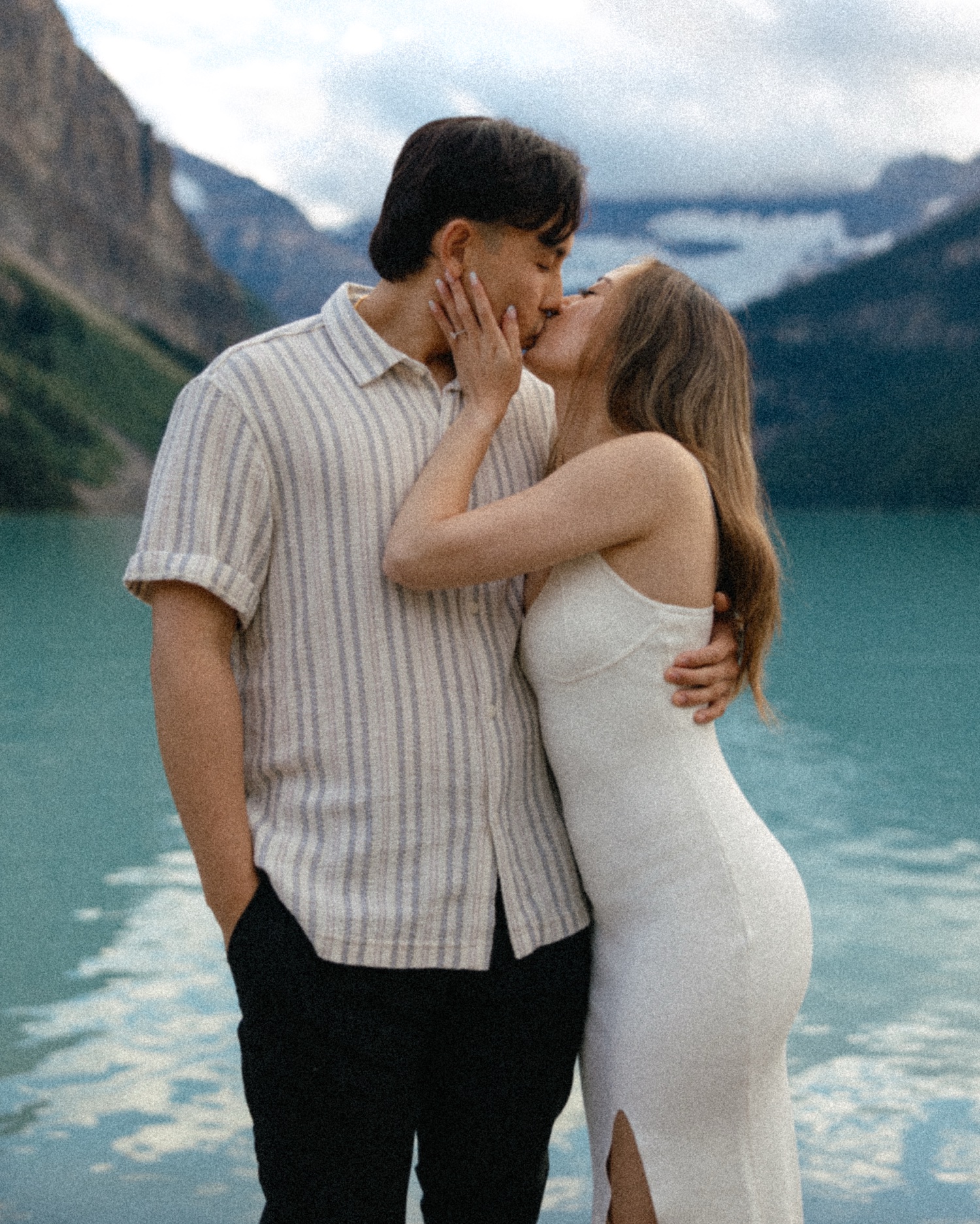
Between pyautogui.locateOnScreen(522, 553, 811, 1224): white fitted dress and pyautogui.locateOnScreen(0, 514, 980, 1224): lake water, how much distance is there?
1.48 metres

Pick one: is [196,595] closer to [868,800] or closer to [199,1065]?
[199,1065]

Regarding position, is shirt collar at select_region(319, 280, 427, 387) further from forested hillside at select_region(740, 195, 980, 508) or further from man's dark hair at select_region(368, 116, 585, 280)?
forested hillside at select_region(740, 195, 980, 508)

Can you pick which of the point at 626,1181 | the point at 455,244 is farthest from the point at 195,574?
the point at 626,1181

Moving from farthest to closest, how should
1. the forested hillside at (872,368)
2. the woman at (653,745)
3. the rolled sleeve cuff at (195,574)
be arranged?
the forested hillside at (872,368)
the woman at (653,745)
the rolled sleeve cuff at (195,574)

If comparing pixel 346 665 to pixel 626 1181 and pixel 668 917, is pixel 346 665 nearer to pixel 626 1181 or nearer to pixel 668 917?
pixel 668 917

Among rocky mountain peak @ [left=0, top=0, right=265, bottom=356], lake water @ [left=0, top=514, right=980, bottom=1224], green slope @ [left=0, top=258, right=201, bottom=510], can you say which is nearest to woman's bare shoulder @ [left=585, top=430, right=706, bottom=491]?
lake water @ [left=0, top=514, right=980, bottom=1224]

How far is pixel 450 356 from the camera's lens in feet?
7.10

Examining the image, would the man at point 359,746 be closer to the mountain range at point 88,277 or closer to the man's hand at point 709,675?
the man's hand at point 709,675

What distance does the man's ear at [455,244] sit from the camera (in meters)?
2.00

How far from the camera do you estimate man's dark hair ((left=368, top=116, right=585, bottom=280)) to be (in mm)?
1968

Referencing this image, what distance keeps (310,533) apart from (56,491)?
234 ft

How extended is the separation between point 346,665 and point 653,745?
47 cm

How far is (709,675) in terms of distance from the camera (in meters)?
2.07

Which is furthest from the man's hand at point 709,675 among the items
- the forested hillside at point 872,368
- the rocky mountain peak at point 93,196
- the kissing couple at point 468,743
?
the forested hillside at point 872,368
